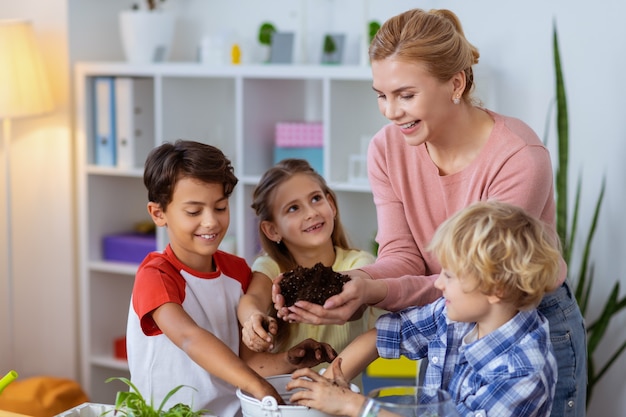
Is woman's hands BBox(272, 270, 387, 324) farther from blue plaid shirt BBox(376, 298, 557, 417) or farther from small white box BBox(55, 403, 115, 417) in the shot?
small white box BBox(55, 403, 115, 417)

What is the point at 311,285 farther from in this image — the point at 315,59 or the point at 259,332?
the point at 315,59

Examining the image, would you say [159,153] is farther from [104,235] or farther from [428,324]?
[104,235]

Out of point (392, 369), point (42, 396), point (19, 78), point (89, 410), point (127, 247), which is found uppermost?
point (19, 78)

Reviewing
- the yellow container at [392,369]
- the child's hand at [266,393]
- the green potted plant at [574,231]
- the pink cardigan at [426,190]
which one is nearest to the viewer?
the child's hand at [266,393]

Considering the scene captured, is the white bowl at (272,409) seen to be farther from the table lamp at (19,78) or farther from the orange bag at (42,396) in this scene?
the table lamp at (19,78)

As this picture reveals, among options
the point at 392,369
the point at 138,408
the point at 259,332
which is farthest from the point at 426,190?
the point at 392,369

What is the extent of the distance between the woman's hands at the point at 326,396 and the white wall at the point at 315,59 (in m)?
2.16

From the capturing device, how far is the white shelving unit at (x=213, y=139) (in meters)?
3.62

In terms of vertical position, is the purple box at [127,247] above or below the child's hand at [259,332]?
below

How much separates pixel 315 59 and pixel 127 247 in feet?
3.69

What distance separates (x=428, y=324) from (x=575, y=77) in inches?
74.9

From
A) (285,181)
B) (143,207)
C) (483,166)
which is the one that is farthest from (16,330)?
(483,166)

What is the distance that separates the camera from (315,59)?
389 centimetres

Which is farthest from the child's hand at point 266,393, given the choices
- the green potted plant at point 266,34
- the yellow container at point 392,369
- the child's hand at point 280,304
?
the green potted plant at point 266,34
